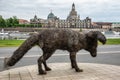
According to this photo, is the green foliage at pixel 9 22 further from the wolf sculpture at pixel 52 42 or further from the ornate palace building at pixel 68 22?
the wolf sculpture at pixel 52 42

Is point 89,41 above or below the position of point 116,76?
above

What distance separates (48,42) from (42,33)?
0.39 m

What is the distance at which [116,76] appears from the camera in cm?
786

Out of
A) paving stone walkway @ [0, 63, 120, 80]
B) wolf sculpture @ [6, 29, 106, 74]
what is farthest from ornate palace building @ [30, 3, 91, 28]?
wolf sculpture @ [6, 29, 106, 74]

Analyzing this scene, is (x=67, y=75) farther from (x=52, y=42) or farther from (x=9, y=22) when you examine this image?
(x=9, y=22)

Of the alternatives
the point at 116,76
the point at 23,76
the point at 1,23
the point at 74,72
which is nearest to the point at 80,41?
the point at 74,72

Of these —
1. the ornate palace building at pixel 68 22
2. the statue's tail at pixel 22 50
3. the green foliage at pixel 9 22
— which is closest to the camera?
the statue's tail at pixel 22 50

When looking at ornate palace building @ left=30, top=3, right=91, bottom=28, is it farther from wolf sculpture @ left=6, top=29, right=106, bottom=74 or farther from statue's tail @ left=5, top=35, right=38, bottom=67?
statue's tail @ left=5, top=35, right=38, bottom=67

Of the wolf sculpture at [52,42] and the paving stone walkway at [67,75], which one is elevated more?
the wolf sculpture at [52,42]

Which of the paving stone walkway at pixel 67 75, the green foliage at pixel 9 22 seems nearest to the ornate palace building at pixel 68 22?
the green foliage at pixel 9 22

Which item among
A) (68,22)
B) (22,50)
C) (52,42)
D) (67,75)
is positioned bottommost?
(68,22)

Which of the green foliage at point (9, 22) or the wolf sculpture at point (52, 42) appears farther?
the green foliage at point (9, 22)

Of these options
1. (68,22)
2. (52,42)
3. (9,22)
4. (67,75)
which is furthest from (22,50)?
(68,22)

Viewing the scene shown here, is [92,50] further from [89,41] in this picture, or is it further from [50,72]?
[50,72]
